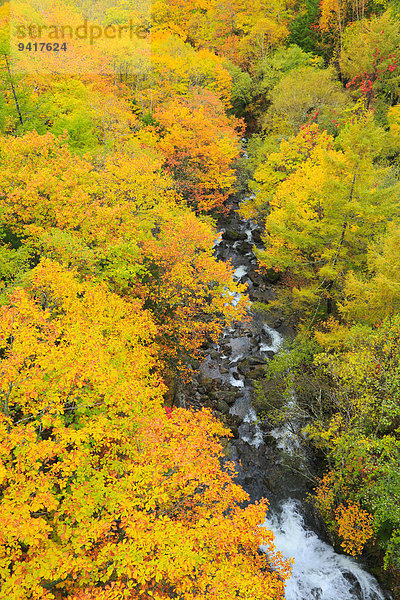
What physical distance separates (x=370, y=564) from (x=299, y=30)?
6229 centimetres

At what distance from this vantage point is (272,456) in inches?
747

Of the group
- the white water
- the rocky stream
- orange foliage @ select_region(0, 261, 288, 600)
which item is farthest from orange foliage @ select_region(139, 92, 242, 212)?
the white water

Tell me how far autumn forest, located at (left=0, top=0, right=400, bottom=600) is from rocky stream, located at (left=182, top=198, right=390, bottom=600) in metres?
0.59

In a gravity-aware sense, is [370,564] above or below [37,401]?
below

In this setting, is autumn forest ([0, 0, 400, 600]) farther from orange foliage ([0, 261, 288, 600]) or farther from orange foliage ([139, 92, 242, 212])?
orange foliage ([139, 92, 242, 212])

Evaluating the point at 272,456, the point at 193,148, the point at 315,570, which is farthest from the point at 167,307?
the point at 193,148

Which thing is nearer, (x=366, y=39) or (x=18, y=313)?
(x=18, y=313)

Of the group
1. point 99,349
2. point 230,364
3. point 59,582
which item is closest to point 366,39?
point 230,364

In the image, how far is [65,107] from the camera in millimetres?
23938

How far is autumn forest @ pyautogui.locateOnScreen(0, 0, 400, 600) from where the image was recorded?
917cm

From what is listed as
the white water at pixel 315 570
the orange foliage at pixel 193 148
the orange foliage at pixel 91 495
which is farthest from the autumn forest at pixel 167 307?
the white water at pixel 315 570

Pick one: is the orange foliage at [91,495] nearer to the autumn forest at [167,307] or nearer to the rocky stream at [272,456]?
the autumn forest at [167,307]

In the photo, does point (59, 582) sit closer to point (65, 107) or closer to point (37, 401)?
point (37, 401)

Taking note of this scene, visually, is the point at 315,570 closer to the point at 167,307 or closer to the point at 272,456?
the point at 272,456
